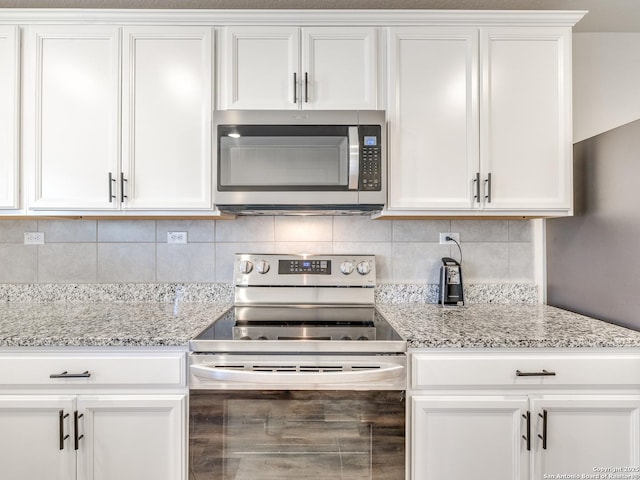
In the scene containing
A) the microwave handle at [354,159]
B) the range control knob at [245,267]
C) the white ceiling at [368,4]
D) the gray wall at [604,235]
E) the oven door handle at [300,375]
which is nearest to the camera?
the oven door handle at [300,375]

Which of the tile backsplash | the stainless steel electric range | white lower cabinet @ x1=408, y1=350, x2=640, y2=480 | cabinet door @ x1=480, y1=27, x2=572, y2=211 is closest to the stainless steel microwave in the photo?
the tile backsplash

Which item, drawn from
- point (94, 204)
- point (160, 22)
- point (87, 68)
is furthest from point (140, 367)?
point (160, 22)

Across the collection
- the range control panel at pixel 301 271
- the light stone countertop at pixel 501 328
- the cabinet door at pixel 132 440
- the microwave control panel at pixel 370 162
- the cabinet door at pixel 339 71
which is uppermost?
the cabinet door at pixel 339 71

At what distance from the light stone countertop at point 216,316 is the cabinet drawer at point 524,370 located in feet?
0.16

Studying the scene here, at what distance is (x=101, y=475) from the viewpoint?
130cm

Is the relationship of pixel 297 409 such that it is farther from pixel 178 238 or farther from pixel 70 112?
pixel 70 112

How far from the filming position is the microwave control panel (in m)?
1.58

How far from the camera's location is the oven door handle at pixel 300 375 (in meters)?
1.26

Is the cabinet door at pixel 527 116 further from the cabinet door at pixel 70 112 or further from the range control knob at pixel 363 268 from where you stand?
the cabinet door at pixel 70 112

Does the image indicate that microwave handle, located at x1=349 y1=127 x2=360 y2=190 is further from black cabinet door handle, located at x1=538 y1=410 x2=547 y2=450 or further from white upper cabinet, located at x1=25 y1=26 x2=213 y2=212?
black cabinet door handle, located at x1=538 y1=410 x2=547 y2=450

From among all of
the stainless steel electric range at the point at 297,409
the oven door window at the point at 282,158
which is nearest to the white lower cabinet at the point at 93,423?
the stainless steel electric range at the point at 297,409

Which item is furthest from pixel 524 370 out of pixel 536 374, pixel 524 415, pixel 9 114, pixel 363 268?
pixel 9 114

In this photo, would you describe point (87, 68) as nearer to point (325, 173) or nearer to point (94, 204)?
point (94, 204)

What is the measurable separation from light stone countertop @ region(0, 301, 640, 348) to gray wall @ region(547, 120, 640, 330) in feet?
0.33
